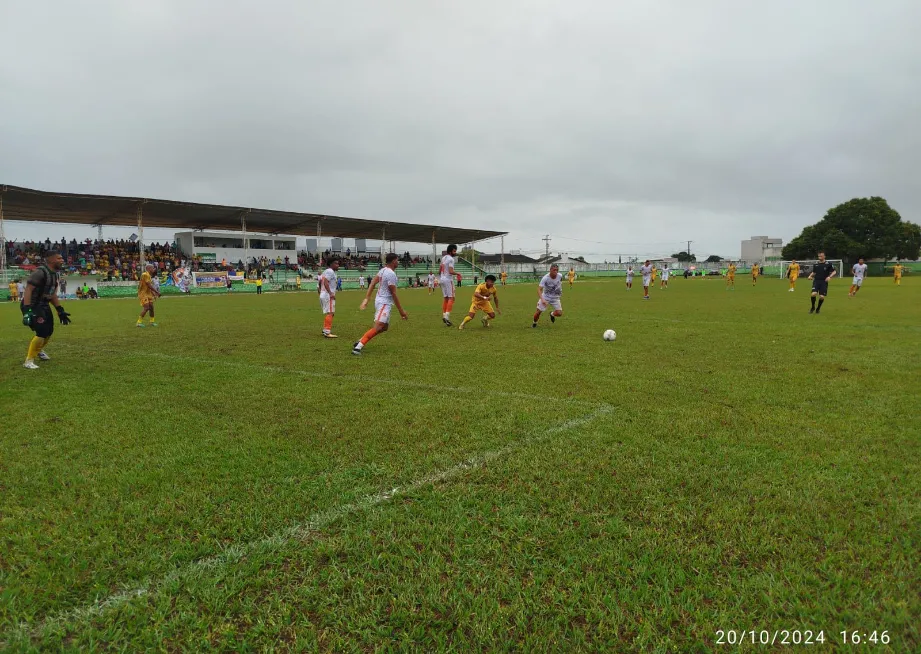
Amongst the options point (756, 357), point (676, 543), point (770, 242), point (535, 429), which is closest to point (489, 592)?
point (676, 543)

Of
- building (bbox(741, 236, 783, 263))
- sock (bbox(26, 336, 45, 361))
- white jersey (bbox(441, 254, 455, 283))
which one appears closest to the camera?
sock (bbox(26, 336, 45, 361))

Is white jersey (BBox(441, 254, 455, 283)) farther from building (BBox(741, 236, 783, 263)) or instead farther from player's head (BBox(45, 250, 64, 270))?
building (BBox(741, 236, 783, 263))

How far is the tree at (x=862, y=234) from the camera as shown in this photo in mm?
67500

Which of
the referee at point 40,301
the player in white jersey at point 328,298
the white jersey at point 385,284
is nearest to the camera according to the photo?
the referee at point 40,301

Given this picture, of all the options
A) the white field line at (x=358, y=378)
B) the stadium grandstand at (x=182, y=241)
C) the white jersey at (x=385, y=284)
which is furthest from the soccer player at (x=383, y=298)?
the stadium grandstand at (x=182, y=241)

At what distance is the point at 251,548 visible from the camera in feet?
9.55

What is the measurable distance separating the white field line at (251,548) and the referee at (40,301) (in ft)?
25.4

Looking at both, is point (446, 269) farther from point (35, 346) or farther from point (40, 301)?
point (35, 346)

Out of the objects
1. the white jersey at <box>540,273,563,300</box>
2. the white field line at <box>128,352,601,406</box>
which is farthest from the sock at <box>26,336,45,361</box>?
the white jersey at <box>540,273,563,300</box>

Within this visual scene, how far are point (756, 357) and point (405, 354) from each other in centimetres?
622

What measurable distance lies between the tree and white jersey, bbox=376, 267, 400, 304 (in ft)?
255

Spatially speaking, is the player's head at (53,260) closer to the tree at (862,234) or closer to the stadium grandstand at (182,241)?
the stadium grandstand at (182,241)

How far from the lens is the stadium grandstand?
→ 3841cm

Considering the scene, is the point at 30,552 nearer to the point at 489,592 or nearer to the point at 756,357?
the point at 489,592
